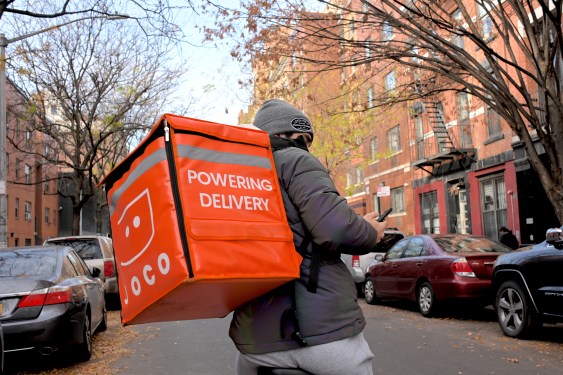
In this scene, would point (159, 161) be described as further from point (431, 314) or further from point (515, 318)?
point (431, 314)

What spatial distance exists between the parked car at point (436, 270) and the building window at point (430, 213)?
14.0m

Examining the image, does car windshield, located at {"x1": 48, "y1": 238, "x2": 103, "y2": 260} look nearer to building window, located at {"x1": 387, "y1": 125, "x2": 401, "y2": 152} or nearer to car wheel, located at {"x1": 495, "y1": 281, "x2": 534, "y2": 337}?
car wheel, located at {"x1": 495, "y1": 281, "x2": 534, "y2": 337}

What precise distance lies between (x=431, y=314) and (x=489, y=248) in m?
1.69

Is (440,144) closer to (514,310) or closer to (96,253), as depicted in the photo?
(96,253)

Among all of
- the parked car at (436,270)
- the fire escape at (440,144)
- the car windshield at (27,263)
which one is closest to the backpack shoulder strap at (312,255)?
the car windshield at (27,263)

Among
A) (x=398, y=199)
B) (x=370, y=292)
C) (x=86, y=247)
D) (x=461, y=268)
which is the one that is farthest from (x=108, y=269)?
(x=398, y=199)

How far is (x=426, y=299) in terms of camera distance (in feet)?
35.4

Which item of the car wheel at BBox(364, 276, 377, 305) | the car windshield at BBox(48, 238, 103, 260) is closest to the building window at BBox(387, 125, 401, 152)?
the car wheel at BBox(364, 276, 377, 305)

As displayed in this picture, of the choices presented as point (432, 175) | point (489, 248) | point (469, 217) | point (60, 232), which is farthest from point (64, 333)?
point (60, 232)

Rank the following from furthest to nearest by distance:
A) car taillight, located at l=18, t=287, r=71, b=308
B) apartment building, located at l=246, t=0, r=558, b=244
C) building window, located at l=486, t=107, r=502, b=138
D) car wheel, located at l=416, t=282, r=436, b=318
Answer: building window, located at l=486, t=107, r=502, b=138, apartment building, located at l=246, t=0, r=558, b=244, car wheel, located at l=416, t=282, r=436, b=318, car taillight, located at l=18, t=287, r=71, b=308

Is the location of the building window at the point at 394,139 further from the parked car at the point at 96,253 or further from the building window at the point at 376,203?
the parked car at the point at 96,253

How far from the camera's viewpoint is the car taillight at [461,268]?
10.0 m

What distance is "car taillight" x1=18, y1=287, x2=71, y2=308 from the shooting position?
6.50 m

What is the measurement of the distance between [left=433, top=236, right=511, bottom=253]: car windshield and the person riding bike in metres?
8.99
